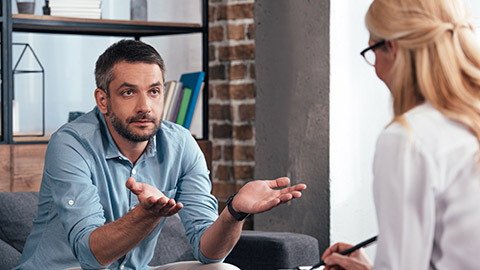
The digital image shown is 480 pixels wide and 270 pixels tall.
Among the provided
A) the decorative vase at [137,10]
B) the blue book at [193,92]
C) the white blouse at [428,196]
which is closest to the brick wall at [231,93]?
the blue book at [193,92]

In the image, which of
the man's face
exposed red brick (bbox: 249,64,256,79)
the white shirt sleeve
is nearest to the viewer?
the white shirt sleeve

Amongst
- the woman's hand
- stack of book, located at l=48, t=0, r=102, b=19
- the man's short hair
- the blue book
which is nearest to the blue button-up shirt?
the man's short hair

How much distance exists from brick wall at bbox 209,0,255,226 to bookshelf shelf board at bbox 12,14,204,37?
185 millimetres

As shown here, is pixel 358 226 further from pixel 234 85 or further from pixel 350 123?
pixel 234 85

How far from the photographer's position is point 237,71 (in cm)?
330

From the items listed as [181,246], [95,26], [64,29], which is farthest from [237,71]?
[181,246]

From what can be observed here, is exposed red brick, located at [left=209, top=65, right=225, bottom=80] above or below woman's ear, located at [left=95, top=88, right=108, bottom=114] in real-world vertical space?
above

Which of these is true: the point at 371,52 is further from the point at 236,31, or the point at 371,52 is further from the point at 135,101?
the point at 236,31

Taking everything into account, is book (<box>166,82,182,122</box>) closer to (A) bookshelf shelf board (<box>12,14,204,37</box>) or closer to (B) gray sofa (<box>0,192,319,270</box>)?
(A) bookshelf shelf board (<box>12,14,204,37</box>)

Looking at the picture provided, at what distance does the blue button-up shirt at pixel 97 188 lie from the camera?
73.5 inches

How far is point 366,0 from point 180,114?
0.93 m

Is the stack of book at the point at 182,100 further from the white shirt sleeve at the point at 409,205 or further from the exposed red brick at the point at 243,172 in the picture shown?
the white shirt sleeve at the point at 409,205

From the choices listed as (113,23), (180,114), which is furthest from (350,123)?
(113,23)

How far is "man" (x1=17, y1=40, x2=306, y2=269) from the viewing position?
5.99 feet
